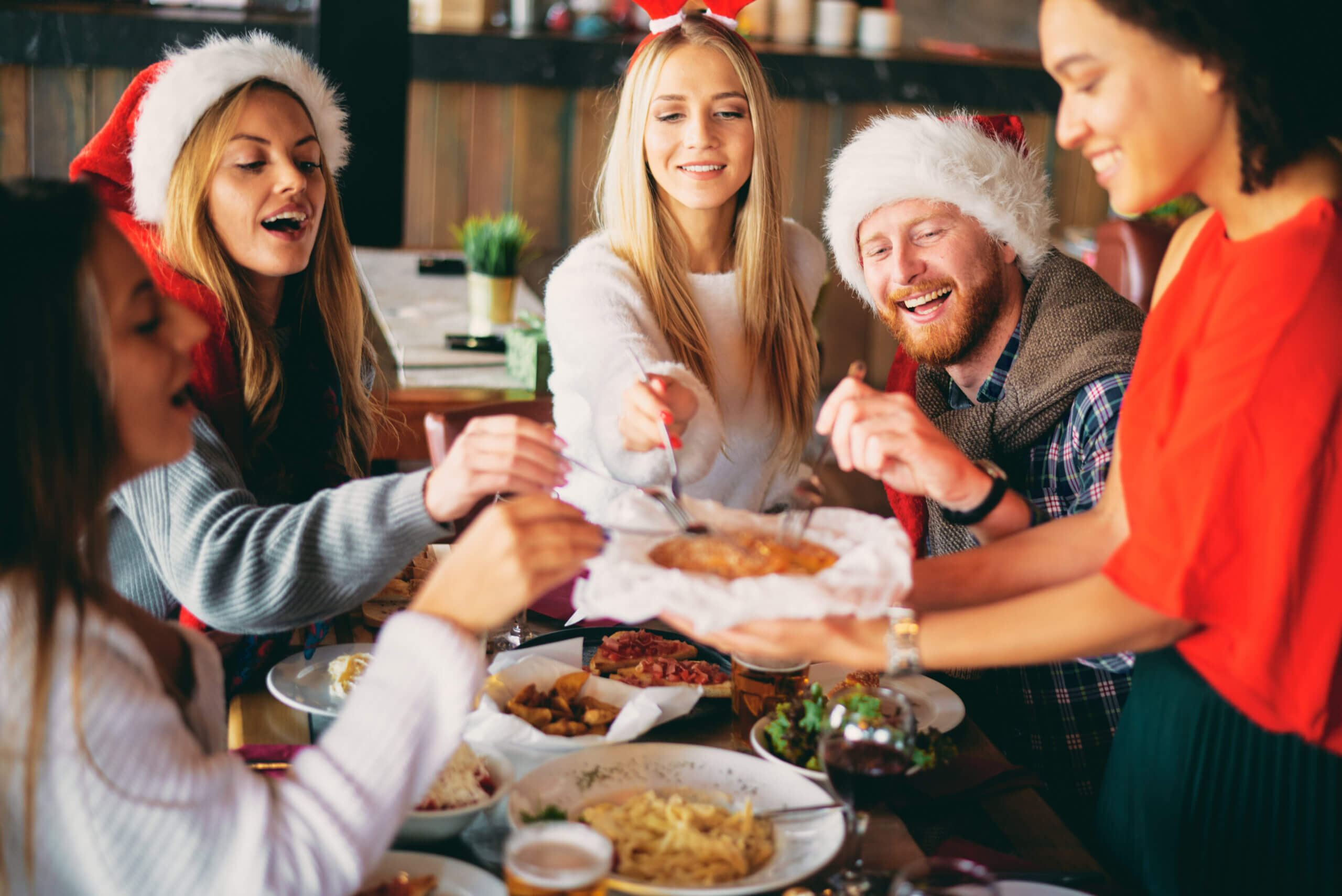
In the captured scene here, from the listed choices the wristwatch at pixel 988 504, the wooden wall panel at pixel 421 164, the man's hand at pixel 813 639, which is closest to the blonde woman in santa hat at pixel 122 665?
the man's hand at pixel 813 639

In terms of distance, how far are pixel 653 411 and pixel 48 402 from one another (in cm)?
79

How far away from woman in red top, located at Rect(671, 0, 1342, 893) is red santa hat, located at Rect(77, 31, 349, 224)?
1.27m

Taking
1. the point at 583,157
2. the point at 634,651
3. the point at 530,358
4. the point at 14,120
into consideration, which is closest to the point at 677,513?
the point at 634,651

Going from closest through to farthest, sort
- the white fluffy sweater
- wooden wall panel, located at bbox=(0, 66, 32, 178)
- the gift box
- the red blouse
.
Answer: the red blouse < the white fluffy sweater < the gift box < wooden wall panel, located at bbox=(0, 66, 32, 178)

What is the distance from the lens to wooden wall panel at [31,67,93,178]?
4.83 meters

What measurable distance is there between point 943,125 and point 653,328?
0.68m

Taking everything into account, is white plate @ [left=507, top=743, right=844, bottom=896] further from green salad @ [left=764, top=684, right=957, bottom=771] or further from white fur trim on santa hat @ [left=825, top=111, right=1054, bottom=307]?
white fur trim on santa hat @ [left=825, top=111, right=1054, bottom=307]

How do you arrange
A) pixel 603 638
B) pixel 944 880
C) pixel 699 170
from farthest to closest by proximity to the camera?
pixel 699 170 → pixel 603 638 → pixel 944 880

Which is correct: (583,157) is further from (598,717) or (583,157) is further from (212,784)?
(212,784)

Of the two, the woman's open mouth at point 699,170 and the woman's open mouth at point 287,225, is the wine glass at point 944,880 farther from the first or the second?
the woman's open mouth at point 699,170

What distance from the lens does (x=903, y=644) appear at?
3.92 feet

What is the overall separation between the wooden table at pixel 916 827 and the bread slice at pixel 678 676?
66 mm

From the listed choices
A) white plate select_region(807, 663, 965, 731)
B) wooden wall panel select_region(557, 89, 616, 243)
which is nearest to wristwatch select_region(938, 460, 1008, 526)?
white plate select_region(807, 663, 965, 731)

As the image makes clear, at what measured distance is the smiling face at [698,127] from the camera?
224 centimetres
